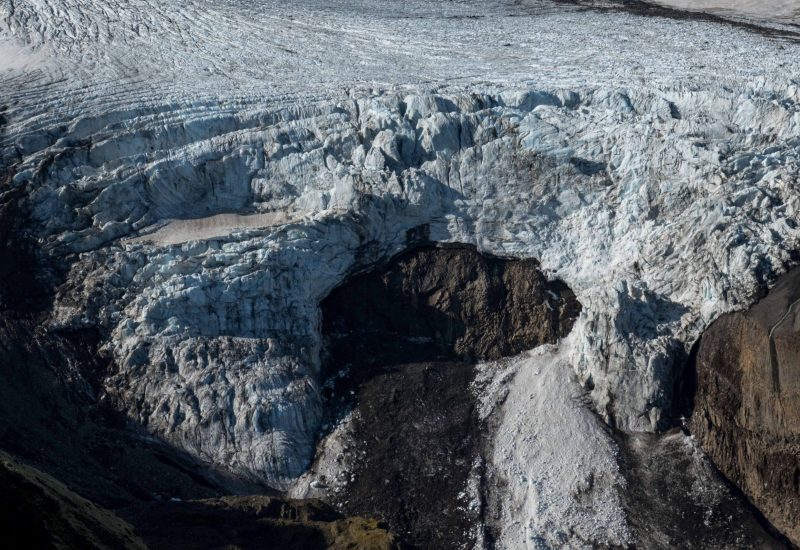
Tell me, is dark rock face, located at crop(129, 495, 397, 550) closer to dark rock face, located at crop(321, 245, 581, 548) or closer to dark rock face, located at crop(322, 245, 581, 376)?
dark rock face, located at crop(321, 245, 581, 548)

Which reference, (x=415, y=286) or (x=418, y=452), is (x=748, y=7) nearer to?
(x=415, y=286)

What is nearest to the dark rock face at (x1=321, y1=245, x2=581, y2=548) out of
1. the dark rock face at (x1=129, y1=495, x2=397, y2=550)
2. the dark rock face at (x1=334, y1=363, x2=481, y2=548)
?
the dark rock face at (x1=334, y1=363, x2=481, y2=548)

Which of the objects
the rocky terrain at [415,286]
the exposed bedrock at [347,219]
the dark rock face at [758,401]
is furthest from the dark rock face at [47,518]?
the dark rock face at [758,401]

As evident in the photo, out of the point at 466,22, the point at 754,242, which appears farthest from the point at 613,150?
the point at 466,22

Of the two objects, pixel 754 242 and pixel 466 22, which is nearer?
pixel 754 242

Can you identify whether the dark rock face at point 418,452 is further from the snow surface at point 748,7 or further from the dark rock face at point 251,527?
the snow surface at point 748,7

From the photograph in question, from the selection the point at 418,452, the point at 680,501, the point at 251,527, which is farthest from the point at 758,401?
the point at 251,527

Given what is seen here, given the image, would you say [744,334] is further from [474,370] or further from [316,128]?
[316,128]
